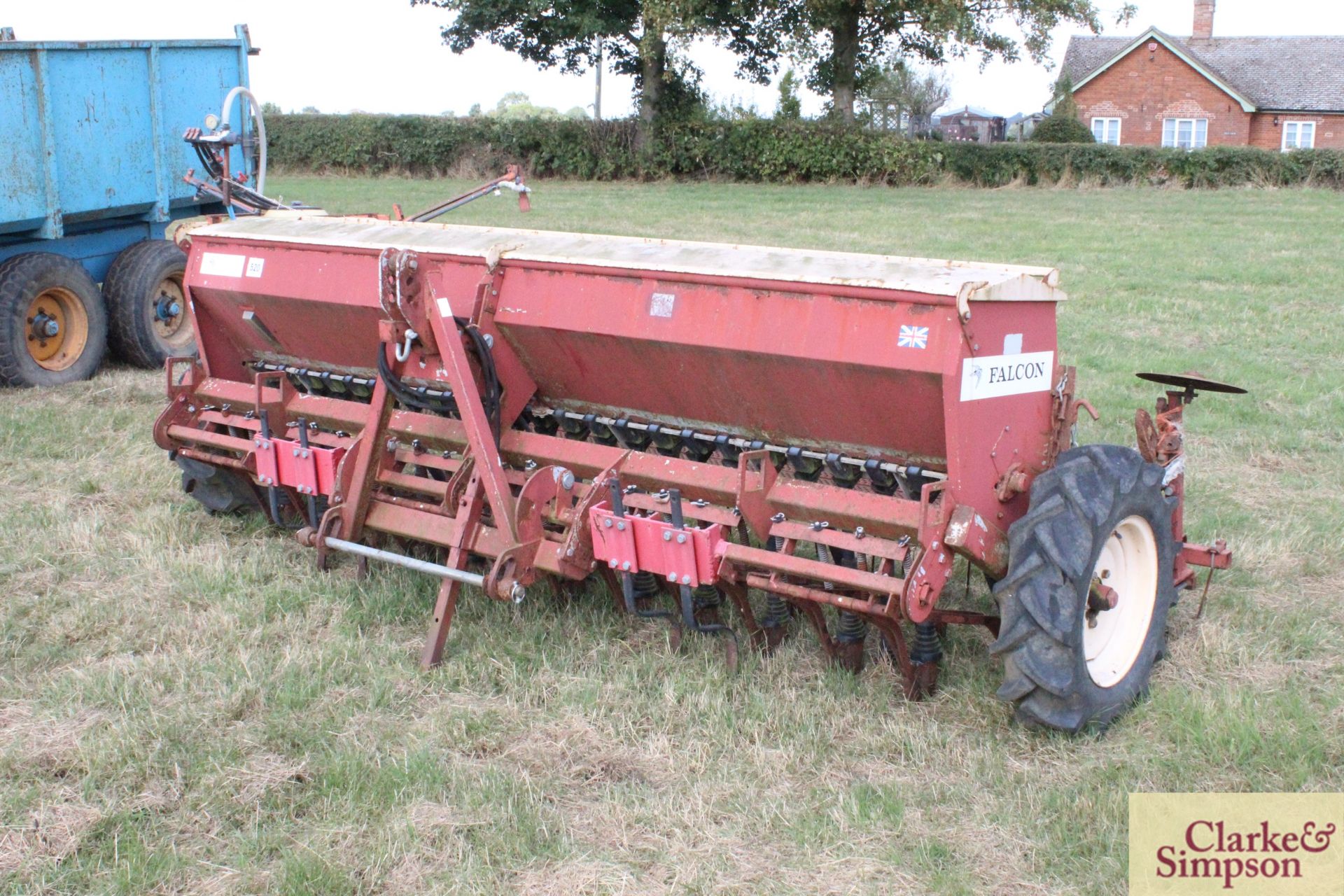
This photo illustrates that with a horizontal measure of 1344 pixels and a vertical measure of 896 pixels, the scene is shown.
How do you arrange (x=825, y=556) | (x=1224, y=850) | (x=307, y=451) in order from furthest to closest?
1. (x=307, y=451)
2. (x=825, y=556)
3. (x=1224, y=850)

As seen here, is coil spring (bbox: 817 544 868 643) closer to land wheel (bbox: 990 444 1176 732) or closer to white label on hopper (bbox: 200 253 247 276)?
land wheel (bbox: 990 444 1176 732)

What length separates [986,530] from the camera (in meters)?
3.81

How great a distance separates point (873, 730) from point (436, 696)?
52.3 inches

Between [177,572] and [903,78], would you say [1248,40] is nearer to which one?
[903,78]

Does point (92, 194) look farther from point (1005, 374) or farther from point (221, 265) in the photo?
point (1005, 374)

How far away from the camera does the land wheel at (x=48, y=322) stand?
7945mm

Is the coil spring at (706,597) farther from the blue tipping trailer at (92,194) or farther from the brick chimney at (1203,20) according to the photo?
the brick chimney at (1203,20)

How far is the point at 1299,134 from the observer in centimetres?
4397

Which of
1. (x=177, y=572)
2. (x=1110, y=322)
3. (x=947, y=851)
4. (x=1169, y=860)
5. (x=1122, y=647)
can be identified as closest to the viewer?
Result: (x=1169, y=860)

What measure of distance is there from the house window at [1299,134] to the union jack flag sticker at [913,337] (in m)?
45.2

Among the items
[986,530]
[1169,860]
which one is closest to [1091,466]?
[986,530]

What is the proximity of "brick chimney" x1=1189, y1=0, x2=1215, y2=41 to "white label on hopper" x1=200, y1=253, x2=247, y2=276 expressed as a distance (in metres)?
48.6

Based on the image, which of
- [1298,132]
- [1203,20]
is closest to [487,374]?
[1298,132]

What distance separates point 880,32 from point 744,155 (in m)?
4.53
